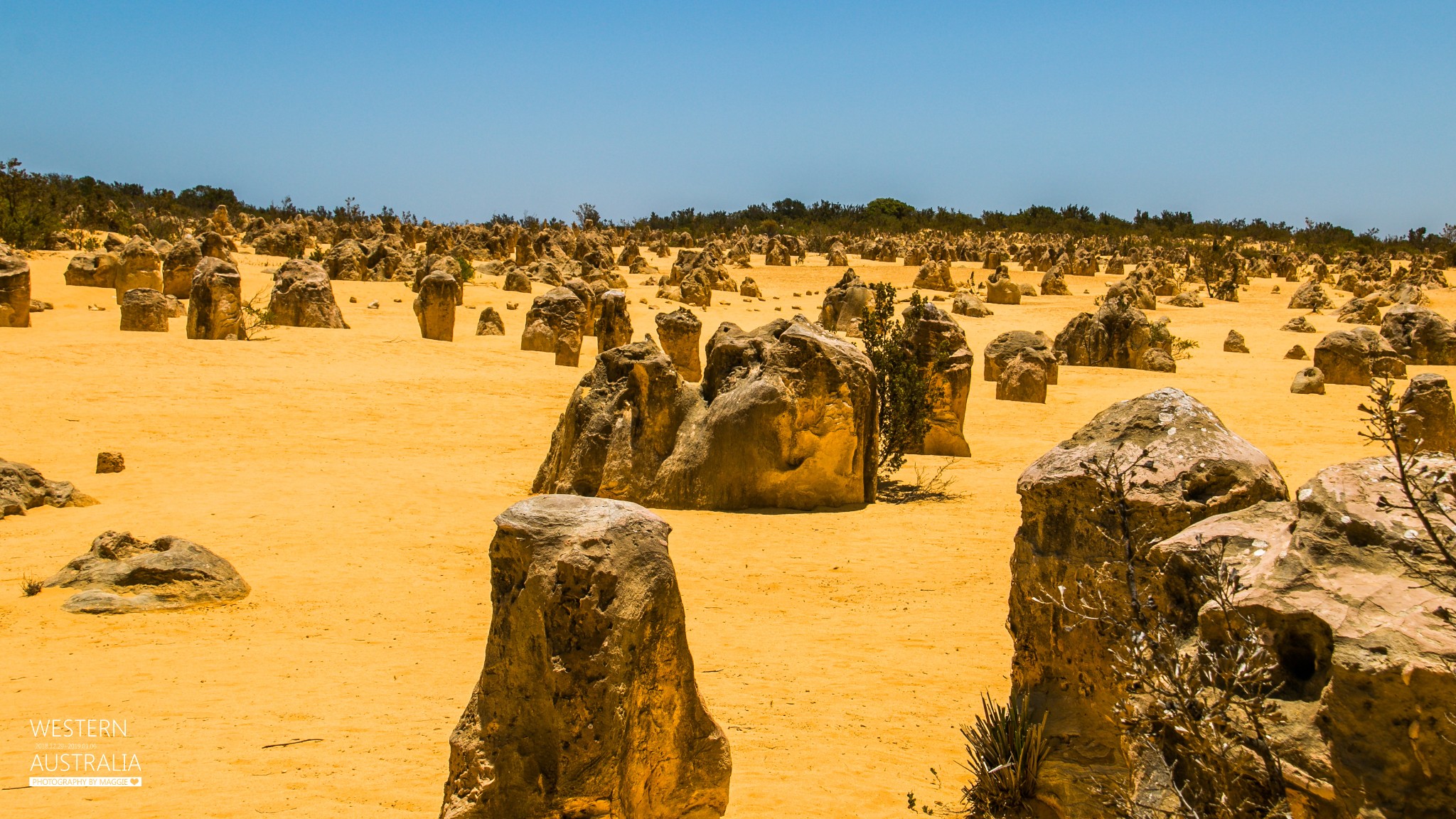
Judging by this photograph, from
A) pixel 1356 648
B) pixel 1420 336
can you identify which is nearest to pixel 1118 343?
pixel 1420 336

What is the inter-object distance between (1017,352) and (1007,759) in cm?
1400

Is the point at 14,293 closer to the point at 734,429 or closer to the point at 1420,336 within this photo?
the point at 734,429

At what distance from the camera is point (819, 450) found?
10469 millimetres

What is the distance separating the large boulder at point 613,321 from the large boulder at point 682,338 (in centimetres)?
259

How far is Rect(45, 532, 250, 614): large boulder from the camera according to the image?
277 inches

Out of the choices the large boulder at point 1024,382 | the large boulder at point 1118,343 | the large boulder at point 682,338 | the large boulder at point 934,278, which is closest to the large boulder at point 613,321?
the large boulder at point 682,338

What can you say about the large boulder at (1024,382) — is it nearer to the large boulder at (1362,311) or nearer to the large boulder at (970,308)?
the large boulder at (970,308)

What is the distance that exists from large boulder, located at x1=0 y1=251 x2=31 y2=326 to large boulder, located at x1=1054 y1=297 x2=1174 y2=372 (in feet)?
63.1

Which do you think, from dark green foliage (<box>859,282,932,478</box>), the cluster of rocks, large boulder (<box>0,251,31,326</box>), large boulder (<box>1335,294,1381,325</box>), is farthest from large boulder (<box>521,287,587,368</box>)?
large boulder (<box>1335,294,1381,325</box>)

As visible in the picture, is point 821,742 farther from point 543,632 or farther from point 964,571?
point 964,571

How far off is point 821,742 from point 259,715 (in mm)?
2835

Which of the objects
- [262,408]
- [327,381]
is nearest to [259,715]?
[262,408]

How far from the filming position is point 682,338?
15828mm

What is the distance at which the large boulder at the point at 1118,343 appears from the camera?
2045 centimetres
